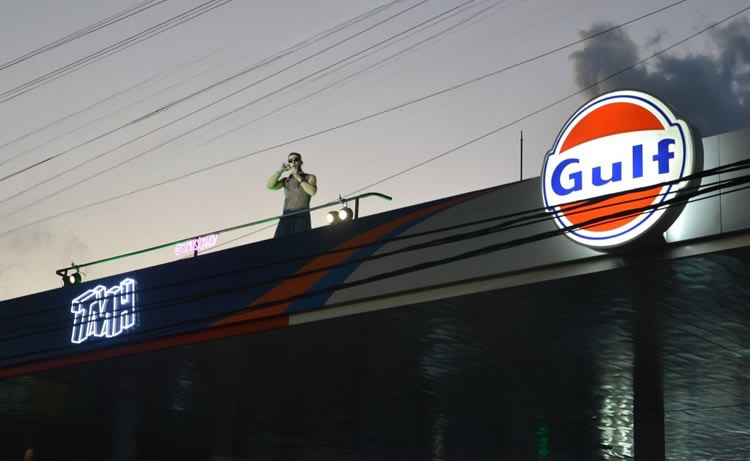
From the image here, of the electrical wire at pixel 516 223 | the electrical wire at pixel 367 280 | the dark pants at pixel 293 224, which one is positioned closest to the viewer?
the electrical wire at pixel 516 223

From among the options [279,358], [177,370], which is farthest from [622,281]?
[177,370]

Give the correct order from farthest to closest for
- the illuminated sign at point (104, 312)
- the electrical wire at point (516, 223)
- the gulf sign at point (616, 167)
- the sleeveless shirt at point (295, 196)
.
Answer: the illuminated sign at point (104, 312), the sleeveless shirt at point (295, 196), the gulf sign at point (616, 167), the electrical wire at point (516, 223)

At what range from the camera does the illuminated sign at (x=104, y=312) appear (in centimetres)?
2120

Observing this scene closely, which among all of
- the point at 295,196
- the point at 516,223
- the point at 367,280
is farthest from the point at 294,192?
the point at 516,223

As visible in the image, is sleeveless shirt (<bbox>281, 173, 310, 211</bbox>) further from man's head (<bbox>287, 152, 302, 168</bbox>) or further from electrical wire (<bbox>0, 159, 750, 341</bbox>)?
electrical wire (<bbox>0, 159, 750, 341</bbox>)

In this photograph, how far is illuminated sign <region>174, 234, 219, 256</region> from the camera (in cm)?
2105

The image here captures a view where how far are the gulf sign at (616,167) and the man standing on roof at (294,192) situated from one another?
21.1 feet

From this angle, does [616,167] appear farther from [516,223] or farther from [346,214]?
[346,214]

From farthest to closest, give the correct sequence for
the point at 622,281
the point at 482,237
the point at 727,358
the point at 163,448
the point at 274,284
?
the point at 163,448 → the point at 274,284 → the point at 727,358 → the point at 482,237 → the point at 622,281

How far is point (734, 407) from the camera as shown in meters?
21.4

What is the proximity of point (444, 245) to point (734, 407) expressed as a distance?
8.40 meters

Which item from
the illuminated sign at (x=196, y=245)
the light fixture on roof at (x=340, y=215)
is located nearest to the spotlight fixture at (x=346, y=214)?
the light fixture on roof at (x=340, y=215)

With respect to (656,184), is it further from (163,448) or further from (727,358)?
(163,448)

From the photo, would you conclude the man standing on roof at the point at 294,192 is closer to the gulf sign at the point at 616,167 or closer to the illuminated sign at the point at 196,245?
the illuminated sign at the point at 196,245
